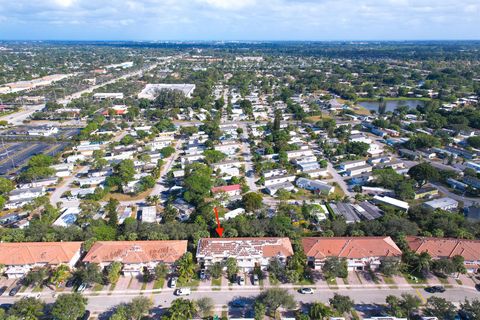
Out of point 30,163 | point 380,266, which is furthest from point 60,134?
point 380,266

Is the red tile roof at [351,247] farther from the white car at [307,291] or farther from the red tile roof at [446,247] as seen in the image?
the white car at [307,291]

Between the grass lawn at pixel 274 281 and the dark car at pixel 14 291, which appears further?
the grass lawn at pixel 274 281

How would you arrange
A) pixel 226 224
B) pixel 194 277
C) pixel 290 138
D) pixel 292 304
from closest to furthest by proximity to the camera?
pixel 292 304, pixel 194 277, pixel 226 224, pixel 290 138

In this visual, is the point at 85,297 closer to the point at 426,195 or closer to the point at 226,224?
the point at 226,224

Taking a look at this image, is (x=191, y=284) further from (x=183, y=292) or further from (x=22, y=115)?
(x=22, y=115)

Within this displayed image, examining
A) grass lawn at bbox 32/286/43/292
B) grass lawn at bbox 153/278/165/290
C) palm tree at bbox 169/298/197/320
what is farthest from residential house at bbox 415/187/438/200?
grass lawn at bbox 32/286/43/292

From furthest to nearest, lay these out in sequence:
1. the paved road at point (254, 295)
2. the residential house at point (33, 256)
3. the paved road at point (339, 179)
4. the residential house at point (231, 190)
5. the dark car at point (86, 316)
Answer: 1. the paved road at point (339, 179)
2. the residential house at point (231, 190)
3. the residential house at point (33, 256)
4. the paved road at point (254, 295)
5. the dark car at point (86, 316)

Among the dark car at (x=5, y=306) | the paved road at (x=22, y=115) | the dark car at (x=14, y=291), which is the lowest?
the dark car at (x=14, y=291)

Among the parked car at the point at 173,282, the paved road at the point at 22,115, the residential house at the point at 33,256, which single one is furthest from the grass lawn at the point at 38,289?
the paved road at the point at 22,115

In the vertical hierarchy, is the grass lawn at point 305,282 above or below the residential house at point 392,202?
below
